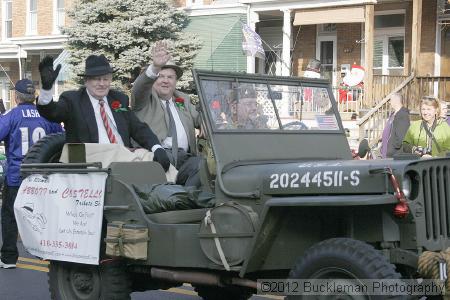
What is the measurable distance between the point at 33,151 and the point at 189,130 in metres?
1.42

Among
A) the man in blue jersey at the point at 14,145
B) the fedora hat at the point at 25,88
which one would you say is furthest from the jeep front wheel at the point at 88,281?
the fedora hat at the point at 25,88

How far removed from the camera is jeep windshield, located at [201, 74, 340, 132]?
591 cm

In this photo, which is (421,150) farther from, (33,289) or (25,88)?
(25,88)

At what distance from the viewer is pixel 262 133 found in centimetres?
602

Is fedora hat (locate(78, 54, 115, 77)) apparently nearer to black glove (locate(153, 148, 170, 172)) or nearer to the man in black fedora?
the man in black fedora

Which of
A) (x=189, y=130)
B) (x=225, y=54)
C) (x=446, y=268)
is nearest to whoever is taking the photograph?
(x=446, y=268)

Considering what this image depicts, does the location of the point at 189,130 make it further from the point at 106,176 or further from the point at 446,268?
the point at 446,268

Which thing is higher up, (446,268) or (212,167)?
(212,167)

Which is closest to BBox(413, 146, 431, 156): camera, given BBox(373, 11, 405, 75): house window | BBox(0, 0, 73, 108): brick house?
BBox(373, 11, 405, 75): house window

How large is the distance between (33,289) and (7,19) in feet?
100

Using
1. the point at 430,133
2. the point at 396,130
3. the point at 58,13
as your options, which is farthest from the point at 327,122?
the point at 58,13

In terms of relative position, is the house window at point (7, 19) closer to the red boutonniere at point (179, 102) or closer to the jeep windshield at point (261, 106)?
the red boutonniere at point (179, 102)

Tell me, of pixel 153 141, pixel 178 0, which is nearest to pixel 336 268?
pixel 153 141

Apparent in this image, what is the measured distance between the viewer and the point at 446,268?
15.0 feet
